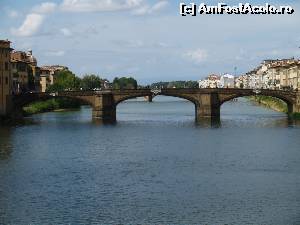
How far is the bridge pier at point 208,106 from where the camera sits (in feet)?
264

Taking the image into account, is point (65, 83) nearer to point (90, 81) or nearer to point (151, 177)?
point (90, 81)

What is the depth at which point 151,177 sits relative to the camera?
3691 cm

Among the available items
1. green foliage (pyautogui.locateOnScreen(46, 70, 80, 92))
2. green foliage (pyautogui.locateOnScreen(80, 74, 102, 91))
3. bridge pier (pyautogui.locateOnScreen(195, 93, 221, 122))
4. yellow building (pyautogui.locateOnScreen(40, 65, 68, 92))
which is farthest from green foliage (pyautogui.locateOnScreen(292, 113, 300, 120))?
yellow building (pyautogui.locateOnScreen(40, 65, 68, 92))

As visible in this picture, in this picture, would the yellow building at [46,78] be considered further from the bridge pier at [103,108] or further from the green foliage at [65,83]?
the bridge pier at [103,108]

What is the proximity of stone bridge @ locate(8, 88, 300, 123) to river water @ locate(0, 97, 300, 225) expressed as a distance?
18.7m

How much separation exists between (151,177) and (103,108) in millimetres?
44972

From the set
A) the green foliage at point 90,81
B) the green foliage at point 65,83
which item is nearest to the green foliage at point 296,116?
the green foliage at point 65,83

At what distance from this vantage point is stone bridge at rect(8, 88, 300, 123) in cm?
8069

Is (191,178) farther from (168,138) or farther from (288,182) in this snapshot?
(168,138)

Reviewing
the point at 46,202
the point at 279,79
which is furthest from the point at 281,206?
the point at 279,79

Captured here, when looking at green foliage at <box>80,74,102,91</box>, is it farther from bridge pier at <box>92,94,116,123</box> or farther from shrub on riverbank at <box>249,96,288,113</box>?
bridge pier at <box>92,94,116,123</box>

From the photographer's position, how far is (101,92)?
82.1 metres

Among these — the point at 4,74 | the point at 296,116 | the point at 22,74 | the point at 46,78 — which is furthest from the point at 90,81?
the point at 296,116

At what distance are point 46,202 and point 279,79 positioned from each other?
100m
